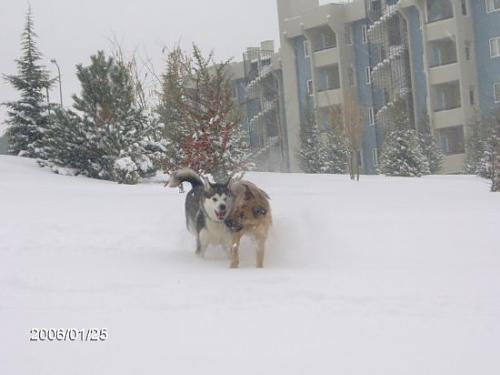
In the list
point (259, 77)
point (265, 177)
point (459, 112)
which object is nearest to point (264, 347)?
point (265, 177)

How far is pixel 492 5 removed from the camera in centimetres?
3325

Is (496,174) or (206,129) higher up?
(206,129)

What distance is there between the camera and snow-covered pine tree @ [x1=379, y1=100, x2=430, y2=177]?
Answer: 2684 cm

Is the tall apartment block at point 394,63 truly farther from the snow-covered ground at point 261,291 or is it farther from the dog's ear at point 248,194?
the dog's ear at point 248,194

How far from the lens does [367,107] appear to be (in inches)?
1521

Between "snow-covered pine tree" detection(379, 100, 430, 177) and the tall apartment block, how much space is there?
130 inches

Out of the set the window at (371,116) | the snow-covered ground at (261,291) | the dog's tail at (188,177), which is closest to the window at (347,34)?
the window at (371,116)

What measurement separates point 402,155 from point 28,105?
596 inches

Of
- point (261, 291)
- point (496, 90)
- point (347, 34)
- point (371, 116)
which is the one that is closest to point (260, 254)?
point (261, 291)

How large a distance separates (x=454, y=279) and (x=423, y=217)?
3451 millimetres

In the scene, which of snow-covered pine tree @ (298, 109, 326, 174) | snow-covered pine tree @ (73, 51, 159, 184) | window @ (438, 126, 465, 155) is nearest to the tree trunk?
snow-covered pine tree @ (73, 51, 159, 184)

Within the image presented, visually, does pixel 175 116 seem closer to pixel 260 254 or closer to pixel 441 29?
pixel 260 254

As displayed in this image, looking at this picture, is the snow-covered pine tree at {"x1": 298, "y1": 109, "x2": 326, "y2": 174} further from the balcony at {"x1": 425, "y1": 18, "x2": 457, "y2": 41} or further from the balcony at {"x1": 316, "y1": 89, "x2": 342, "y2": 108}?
the balcony at {"x1": 425, "y1": 18, "x2": 457, "y2": 41}

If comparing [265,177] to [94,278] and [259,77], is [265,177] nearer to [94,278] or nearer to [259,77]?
[94,278]
